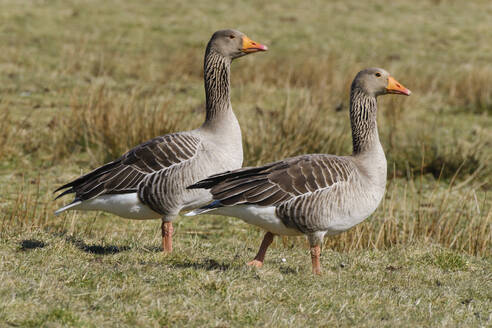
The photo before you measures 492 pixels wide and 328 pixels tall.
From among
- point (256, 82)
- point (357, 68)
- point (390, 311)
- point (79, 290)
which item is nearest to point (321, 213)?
point (390, 311)

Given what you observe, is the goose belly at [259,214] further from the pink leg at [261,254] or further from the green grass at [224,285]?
the green grass at [224,285]

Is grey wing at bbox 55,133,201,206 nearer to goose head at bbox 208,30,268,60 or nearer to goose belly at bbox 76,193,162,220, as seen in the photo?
goose belly at bbox 76,193,162,220

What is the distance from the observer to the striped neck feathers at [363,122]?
7340 millimetres

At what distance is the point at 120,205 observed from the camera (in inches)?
288

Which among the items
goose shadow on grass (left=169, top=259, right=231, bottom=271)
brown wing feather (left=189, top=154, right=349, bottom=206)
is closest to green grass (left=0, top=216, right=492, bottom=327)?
goose shadow on grass (left=169, top=259, right=231, bottom=271)

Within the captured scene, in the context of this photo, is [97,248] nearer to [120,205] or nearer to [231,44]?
[120,205]

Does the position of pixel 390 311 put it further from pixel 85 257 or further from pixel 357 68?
pixel 357 68

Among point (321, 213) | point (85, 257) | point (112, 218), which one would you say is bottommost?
point (112, 218)

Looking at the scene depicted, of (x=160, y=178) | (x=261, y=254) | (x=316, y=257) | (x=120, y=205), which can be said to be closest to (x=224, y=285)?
(x=261, y=254)

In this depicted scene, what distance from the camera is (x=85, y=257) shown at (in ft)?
22.3

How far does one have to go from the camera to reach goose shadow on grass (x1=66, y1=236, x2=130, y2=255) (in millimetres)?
7102

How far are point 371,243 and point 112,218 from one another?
3891 mm

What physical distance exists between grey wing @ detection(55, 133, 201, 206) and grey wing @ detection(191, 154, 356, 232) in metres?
0.73

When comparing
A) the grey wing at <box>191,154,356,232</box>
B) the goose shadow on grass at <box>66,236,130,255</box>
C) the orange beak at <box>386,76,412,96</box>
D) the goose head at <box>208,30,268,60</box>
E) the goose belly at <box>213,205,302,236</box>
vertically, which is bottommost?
the goose shadow on grass at <box>66,236,130,255</box>
